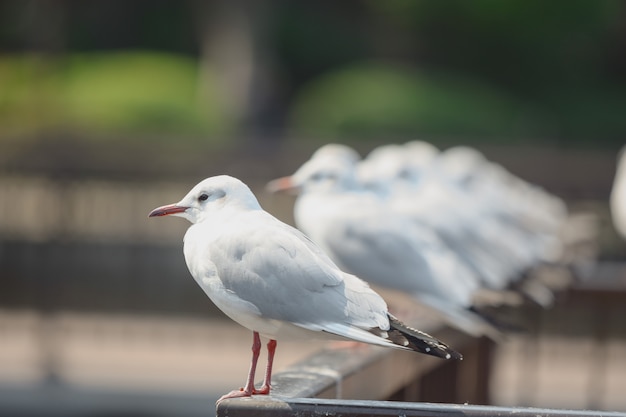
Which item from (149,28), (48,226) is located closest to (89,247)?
(48,226)

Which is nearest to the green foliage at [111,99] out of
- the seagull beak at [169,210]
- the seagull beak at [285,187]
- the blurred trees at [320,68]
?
the blurred trees at [320,68]

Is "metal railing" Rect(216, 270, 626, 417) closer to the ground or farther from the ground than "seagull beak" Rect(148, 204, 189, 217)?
closer to the ground

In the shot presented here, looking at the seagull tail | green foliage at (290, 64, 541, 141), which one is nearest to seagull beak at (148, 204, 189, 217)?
the seagull tail

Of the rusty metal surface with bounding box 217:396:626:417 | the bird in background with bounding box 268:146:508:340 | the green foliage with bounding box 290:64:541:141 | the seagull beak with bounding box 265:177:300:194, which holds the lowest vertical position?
the rusty metal surface with bounding box 217:396:626:417

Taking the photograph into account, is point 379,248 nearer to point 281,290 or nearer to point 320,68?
point 281,290

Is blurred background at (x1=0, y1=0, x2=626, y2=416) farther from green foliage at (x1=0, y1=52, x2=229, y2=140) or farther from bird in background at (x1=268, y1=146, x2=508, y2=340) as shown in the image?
bird in background at (x1=268, y1=146, x2=508, y2=340)

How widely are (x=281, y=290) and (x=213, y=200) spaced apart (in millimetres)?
467

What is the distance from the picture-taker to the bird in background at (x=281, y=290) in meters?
3.42

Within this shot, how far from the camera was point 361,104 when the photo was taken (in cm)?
1842

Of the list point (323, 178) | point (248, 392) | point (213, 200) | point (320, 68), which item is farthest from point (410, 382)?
point (320, 68)

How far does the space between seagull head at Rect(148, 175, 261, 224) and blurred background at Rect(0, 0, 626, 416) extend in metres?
4.16

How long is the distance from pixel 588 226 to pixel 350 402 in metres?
8.06

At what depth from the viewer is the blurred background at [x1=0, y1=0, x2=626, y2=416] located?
33.9ft

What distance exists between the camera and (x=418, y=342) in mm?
3266
